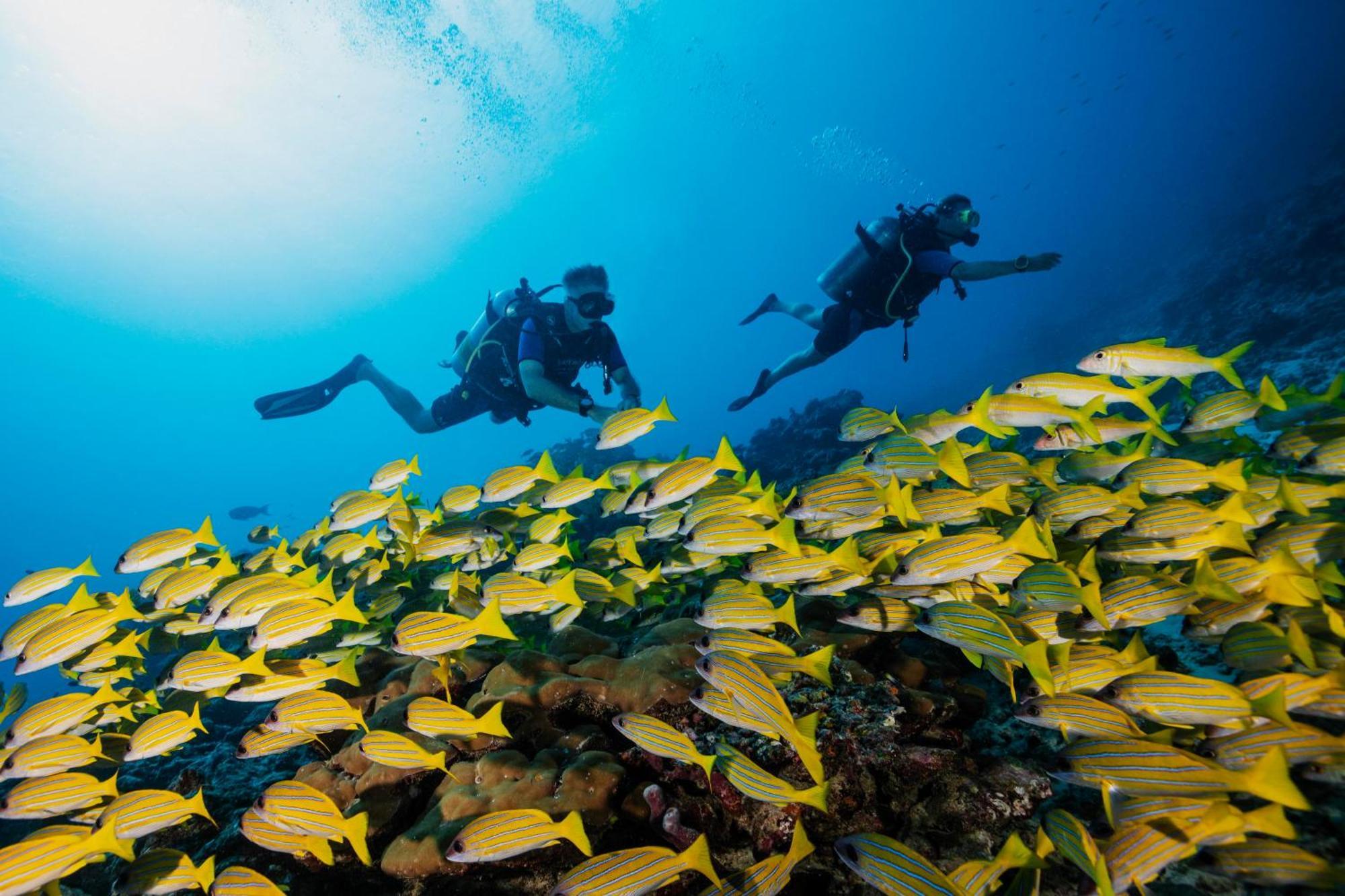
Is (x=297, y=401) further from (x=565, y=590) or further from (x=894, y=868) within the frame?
(x=894, y=868)

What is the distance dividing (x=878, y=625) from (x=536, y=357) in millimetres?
7401

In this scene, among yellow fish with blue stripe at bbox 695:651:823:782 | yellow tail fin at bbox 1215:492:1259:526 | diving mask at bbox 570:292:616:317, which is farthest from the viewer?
diving mask at bbox 570:292:616:317

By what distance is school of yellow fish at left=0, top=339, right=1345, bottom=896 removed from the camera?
2168 millimetres

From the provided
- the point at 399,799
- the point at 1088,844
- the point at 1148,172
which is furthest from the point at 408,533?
the point at 1148,172

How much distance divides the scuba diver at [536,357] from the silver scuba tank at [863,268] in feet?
14.3

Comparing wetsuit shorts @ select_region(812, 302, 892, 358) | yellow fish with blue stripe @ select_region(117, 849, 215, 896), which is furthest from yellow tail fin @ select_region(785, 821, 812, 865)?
wetsuit shorts @ select_region(812, 302, 892, 358)

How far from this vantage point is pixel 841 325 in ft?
36.9

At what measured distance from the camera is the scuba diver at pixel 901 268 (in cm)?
858

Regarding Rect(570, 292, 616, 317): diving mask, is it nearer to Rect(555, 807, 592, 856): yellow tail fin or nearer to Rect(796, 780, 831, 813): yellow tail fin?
Rect(555, 807, 592, 856): yellow tail fin

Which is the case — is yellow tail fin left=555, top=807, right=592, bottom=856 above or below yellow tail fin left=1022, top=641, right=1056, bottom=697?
below

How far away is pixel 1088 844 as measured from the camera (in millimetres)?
1936

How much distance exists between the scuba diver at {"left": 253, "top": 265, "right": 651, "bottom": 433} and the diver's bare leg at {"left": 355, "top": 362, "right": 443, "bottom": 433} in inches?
4.2

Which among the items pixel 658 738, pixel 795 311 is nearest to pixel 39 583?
pixel 658 738

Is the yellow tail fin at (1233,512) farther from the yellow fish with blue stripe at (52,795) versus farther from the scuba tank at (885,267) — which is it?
the yellow fish with blue stripe at (52,795)
